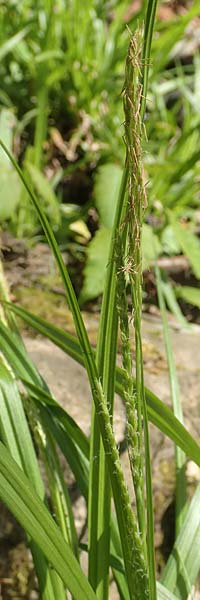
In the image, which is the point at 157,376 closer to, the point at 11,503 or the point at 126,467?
the point at 126,467

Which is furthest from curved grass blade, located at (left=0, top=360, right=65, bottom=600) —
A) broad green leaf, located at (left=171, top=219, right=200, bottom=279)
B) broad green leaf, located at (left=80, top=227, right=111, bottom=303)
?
broad green leaf, located at (left=171, top=219, right=200, bottom=279)

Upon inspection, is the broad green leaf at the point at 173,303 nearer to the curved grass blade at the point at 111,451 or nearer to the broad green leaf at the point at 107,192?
the broad green leaf at the point at 107,192

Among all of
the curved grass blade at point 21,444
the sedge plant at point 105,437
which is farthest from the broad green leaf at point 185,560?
the curved grass blade at point 21,444

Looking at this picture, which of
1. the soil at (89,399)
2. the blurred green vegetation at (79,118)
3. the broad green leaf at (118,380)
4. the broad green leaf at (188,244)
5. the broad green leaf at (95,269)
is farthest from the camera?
the blurred green vegetation at (79,118)

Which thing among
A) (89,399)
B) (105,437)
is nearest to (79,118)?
(89,399)

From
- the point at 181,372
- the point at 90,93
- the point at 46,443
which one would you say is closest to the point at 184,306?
the point at 181,372

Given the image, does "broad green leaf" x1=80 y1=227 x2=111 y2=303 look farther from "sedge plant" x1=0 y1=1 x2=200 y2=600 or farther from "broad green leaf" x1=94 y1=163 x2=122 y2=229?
"sedge plant" x1=0 y1=1 x2=200 y2=600
